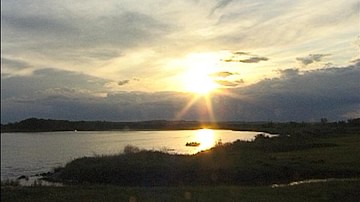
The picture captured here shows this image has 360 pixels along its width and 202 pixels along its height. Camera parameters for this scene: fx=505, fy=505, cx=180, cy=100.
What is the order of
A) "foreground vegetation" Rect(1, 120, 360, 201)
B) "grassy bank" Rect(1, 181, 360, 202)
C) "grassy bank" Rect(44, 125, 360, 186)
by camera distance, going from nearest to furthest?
"grassy bank" Rect(1, 181, 360, 202) < "foreground vegetation" Rect(1, 120, 360, 201) < "grassy bank" Rect(44, 125, 360, 186)

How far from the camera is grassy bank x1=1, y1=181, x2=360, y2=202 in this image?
26344 mm

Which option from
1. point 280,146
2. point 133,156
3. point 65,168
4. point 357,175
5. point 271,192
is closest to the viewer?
point 271,192

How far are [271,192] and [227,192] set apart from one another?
3.04 metres

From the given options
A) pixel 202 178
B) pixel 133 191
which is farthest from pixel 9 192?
pixel 202 178

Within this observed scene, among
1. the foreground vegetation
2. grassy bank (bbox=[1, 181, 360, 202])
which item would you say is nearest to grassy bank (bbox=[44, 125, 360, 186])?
the foreground vegetation

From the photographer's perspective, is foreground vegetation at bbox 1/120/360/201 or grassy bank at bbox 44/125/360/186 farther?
grassy bank at bbox 44/125/360/186

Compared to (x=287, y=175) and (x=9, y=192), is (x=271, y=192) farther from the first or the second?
(x=287, y=175)

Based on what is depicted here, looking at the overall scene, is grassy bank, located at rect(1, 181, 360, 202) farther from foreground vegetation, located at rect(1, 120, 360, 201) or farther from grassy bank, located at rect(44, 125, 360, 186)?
grassy bank, located at rect(44, 125, 360, 186)

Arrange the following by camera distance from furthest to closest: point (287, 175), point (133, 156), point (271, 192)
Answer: point (133, 156) < point (287, 175) < point (271, 192)

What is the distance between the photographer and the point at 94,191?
28719 mm

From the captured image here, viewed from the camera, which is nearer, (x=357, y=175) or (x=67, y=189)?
(x=67, y=189)

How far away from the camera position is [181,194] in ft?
92.6

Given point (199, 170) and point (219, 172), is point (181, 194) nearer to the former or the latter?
point (219, 172)

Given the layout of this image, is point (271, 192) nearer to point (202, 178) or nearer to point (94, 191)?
point (94, 191)
